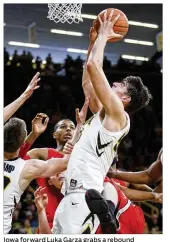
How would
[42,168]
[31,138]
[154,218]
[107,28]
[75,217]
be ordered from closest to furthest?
1. [75,217]
2. [107,28]
3. [42,168]
4. [31,138]
5. [154,218]

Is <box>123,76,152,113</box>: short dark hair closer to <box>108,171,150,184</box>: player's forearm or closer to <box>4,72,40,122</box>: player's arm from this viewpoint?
<box>108,171,150,184</box>: player's forearm

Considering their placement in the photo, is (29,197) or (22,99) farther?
(29,197)

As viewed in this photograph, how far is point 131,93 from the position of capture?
415 cm

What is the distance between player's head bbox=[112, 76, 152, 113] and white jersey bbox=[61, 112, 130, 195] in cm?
32

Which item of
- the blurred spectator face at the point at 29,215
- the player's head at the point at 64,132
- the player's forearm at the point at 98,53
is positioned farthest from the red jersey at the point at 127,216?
the blurred spectator face at the point at 29,215

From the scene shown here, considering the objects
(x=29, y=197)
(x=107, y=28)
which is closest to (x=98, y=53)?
(x=107, y=28)

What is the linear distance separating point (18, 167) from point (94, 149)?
0.70 m

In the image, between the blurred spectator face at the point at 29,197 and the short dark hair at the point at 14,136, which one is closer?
the short dark hair at the point at 14,136

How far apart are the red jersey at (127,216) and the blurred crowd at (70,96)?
465 centimetres

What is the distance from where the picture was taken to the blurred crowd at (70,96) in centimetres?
983

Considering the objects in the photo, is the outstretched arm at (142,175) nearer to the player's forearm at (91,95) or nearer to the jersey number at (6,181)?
the player's forearm at (91,95)

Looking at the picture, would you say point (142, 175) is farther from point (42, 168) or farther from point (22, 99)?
point (22, 99)

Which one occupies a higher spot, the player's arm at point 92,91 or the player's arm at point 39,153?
the player's arm at point 92,91
